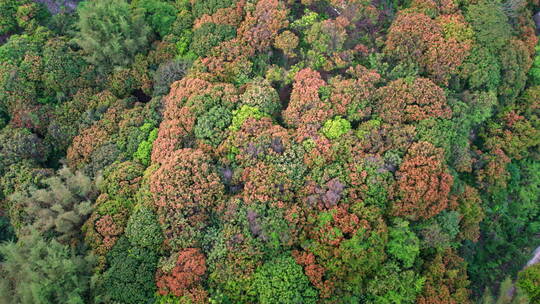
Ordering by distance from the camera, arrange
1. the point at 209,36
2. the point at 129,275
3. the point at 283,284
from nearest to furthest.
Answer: the point at 283,284
the point at 129,275
the point at 209,36

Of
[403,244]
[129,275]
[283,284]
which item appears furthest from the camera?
[129,275]

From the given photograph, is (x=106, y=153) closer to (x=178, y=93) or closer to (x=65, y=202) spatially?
(x=65, y=202)

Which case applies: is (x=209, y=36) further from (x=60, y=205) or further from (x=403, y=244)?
(x=403, y=244)

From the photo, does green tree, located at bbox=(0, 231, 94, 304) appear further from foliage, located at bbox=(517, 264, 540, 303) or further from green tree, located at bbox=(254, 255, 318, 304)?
foliage, located at bbox=(517, 264, 540, 303)

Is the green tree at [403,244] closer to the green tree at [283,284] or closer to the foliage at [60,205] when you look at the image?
the green tree at [283,284]

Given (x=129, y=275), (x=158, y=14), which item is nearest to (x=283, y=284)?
(x=129, y=275)

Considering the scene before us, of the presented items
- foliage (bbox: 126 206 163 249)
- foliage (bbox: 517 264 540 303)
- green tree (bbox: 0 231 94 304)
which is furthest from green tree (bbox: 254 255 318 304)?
foliage (bbox: 517 264 540 303)

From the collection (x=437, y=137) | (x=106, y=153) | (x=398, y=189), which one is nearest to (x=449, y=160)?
(x=437, y=137)

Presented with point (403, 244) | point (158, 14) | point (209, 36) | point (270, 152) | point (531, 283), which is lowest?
point (531, 283)
